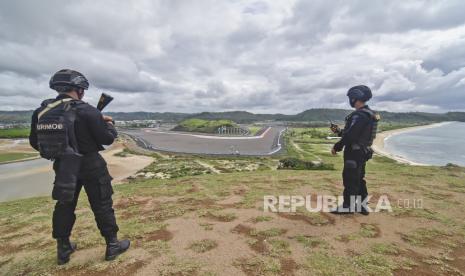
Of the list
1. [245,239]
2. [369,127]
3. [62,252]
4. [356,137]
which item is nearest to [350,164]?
[356,137]

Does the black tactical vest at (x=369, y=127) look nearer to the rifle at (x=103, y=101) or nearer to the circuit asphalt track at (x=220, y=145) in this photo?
the rifle at (x=103, y=101)

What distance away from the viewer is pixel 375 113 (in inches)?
223

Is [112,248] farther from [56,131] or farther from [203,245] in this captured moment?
[56,131]

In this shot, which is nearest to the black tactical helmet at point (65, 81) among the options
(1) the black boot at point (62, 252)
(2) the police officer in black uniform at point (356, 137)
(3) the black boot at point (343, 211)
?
(1) the black boot at point (62, 252)

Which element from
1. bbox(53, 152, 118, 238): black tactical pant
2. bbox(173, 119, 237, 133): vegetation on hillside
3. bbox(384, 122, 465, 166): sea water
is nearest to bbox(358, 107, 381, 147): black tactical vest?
bbox(53, 152, 118, 238): black tactical pant

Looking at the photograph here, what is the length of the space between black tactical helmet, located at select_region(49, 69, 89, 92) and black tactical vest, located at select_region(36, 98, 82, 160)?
0.32 metres

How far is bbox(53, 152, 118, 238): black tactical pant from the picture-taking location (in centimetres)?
381

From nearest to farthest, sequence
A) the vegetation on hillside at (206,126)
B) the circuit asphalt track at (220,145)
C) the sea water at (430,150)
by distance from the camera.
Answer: the sea water at (430,150) < the circuit asphalt track at (220,145) < the vegetation on hillside at (206,126)

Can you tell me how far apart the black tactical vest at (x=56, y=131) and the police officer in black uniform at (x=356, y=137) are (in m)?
5.14

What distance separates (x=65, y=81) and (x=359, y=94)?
555 cm

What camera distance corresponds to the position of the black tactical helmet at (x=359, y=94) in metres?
5.60

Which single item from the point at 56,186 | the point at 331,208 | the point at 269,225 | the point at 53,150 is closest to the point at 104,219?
the point at 56,186

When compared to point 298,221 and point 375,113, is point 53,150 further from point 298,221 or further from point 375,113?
point 375,113

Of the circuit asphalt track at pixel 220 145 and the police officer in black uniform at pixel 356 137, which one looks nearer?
the police officer in black uniform at pixel 356 137
